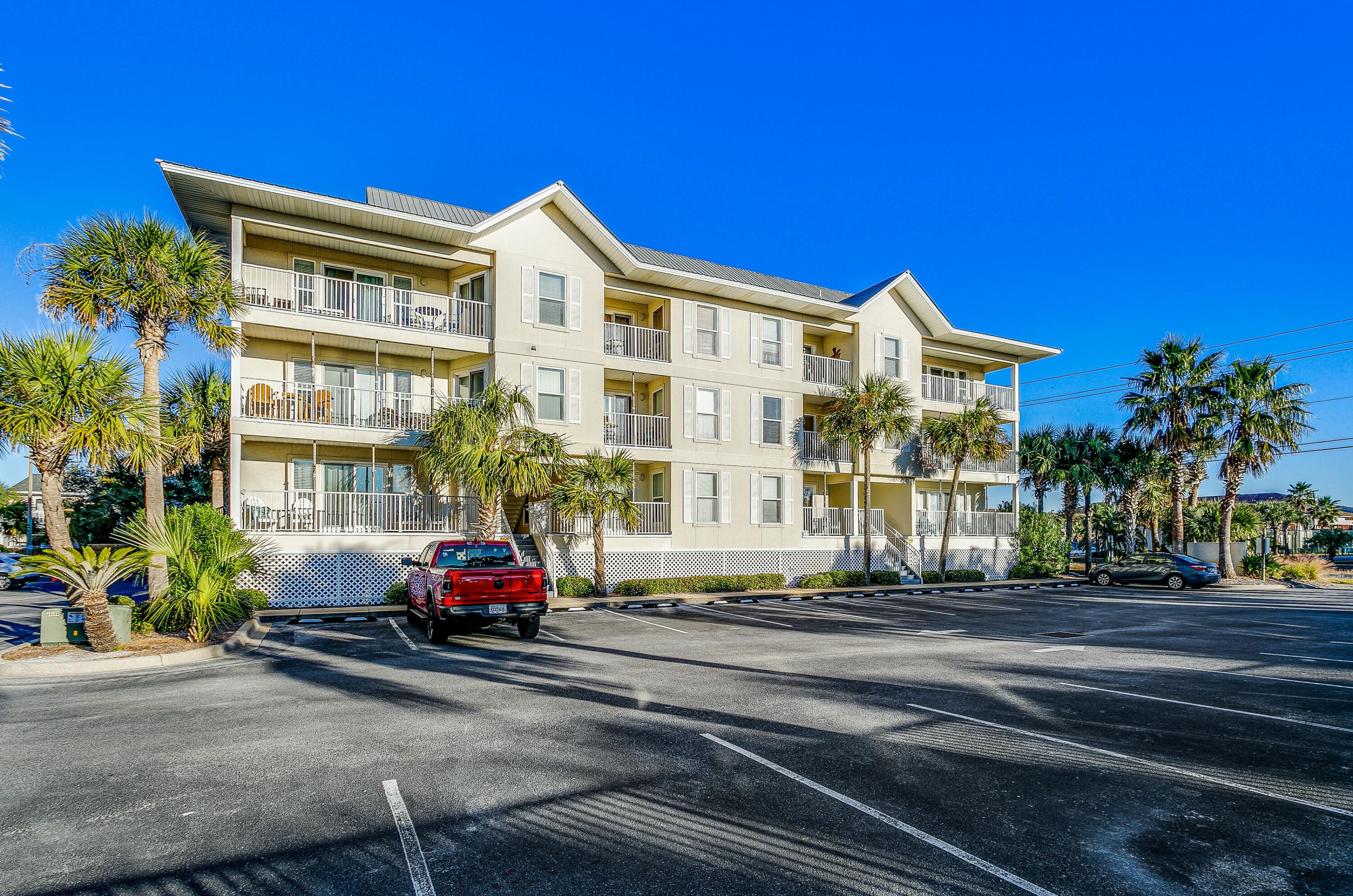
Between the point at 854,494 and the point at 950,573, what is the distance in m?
5.25

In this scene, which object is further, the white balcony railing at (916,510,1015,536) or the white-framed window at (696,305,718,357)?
the white balcony railing at (916,510,1015,536)

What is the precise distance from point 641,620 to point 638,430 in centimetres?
932

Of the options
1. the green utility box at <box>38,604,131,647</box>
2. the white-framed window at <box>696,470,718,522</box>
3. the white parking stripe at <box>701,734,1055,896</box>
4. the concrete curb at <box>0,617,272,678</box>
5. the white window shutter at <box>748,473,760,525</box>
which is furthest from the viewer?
the white window shutter at <box>748,473,760,525</box>

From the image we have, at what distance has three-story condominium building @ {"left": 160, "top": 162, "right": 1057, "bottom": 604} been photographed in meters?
20.4

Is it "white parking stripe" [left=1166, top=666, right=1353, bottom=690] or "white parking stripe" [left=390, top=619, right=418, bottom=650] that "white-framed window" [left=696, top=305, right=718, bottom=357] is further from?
"white parking stripe" [left=1166, top=666, right=1353, bottom=690]

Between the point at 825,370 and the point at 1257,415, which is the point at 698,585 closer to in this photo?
the point at 825,370

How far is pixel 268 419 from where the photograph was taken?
19.9 meters

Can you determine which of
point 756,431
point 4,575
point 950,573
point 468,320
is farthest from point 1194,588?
point 4,575

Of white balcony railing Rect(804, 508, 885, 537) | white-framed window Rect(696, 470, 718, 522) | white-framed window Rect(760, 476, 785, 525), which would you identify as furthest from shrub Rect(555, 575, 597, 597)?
white balcony railing Rect(804, 508, 885, 537)

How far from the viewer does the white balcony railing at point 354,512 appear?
65.6ft

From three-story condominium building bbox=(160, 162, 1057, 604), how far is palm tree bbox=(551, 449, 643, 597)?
38.9 inches

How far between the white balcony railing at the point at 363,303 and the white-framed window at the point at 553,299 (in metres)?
1.75

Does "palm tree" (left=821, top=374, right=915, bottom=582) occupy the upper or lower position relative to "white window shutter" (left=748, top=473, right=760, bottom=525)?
upper

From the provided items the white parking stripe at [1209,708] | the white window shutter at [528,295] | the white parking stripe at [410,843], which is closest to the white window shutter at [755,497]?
the white window shutter at [528,295]
